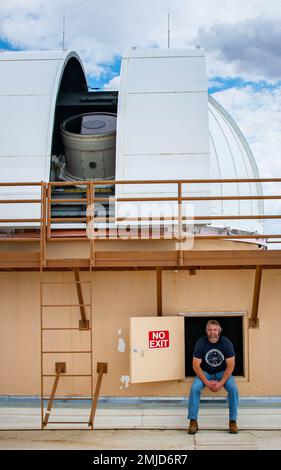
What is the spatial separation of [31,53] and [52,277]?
4852 mm

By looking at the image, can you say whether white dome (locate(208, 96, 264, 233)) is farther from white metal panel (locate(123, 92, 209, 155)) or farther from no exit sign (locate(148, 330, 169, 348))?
no exit sign (locate(148, 330, 169, 348))

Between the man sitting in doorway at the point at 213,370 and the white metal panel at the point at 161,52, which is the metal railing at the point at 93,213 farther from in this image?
the white metal panel at the point at 161,52

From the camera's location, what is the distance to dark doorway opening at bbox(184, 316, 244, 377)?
402 inches

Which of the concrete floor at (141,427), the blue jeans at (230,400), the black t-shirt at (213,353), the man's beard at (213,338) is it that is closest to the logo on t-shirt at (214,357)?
the black t-shirt at (213,353)

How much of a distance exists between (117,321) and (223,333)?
6.54 feet

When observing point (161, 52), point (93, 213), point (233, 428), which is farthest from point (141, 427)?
point (161, 52)

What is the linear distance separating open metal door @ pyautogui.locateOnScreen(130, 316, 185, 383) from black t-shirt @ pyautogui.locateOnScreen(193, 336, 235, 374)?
3.08 feet

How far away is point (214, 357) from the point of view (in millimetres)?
8664

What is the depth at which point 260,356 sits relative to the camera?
9.76 m

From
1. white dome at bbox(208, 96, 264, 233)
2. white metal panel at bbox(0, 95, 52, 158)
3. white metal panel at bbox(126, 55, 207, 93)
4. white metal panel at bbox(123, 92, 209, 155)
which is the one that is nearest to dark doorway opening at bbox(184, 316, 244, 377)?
white dome at bbox(208, 96, 264, 233)

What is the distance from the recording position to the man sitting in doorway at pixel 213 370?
27.4ft

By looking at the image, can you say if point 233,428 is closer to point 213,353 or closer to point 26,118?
point 213,353

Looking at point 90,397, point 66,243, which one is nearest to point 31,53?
point 66,243

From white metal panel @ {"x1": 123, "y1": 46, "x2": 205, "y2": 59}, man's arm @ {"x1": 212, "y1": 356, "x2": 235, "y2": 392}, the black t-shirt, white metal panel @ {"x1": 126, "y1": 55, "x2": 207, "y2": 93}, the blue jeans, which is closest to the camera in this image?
the blue jeans
